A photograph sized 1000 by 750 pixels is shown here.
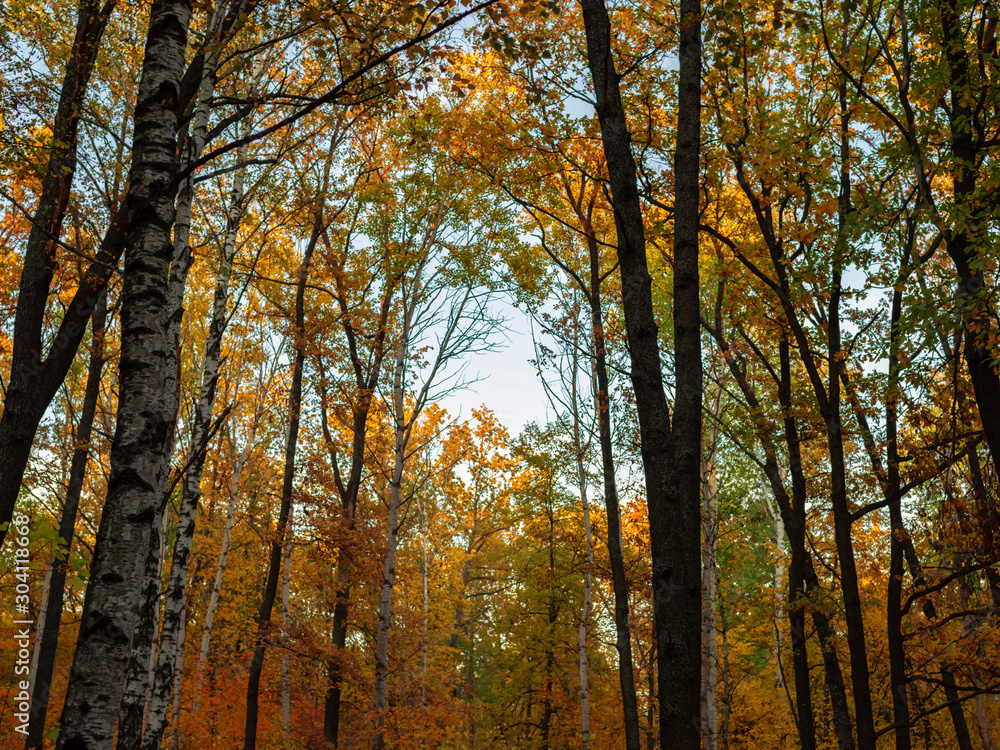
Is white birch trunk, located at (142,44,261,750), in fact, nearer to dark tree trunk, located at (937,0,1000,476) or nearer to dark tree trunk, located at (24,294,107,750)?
dark tree trunk, located at (24,294,107,750)

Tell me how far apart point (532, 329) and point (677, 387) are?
33.2ft

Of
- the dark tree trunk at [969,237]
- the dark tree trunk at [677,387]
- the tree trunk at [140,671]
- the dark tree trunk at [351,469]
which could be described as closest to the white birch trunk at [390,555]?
the dark tree trunk at [351,469]

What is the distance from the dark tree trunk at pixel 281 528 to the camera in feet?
39.7

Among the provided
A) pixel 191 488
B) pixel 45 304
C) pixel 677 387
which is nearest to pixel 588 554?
pixel 191 488

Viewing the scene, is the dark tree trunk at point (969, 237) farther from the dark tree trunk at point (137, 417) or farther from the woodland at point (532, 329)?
the dark tree trunk at point (137, 417)

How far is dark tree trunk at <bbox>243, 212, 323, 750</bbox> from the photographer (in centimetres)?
1209

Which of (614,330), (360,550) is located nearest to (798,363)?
(614,330)

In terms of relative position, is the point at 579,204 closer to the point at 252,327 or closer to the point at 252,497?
the point at 252,327

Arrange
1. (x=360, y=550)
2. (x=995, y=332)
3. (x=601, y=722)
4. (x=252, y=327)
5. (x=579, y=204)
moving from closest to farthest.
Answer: (x=995, y=332)
(x=579, y=204)
(x=360, y=550)
(x=252, y=327)
(x=601, y=722)

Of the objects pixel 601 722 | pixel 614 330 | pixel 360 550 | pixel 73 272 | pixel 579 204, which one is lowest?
pixel 601 722

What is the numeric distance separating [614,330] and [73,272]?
9.37m

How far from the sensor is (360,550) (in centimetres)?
1297

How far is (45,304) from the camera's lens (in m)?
6.34

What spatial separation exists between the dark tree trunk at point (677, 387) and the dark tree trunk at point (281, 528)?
8166 millimetres
